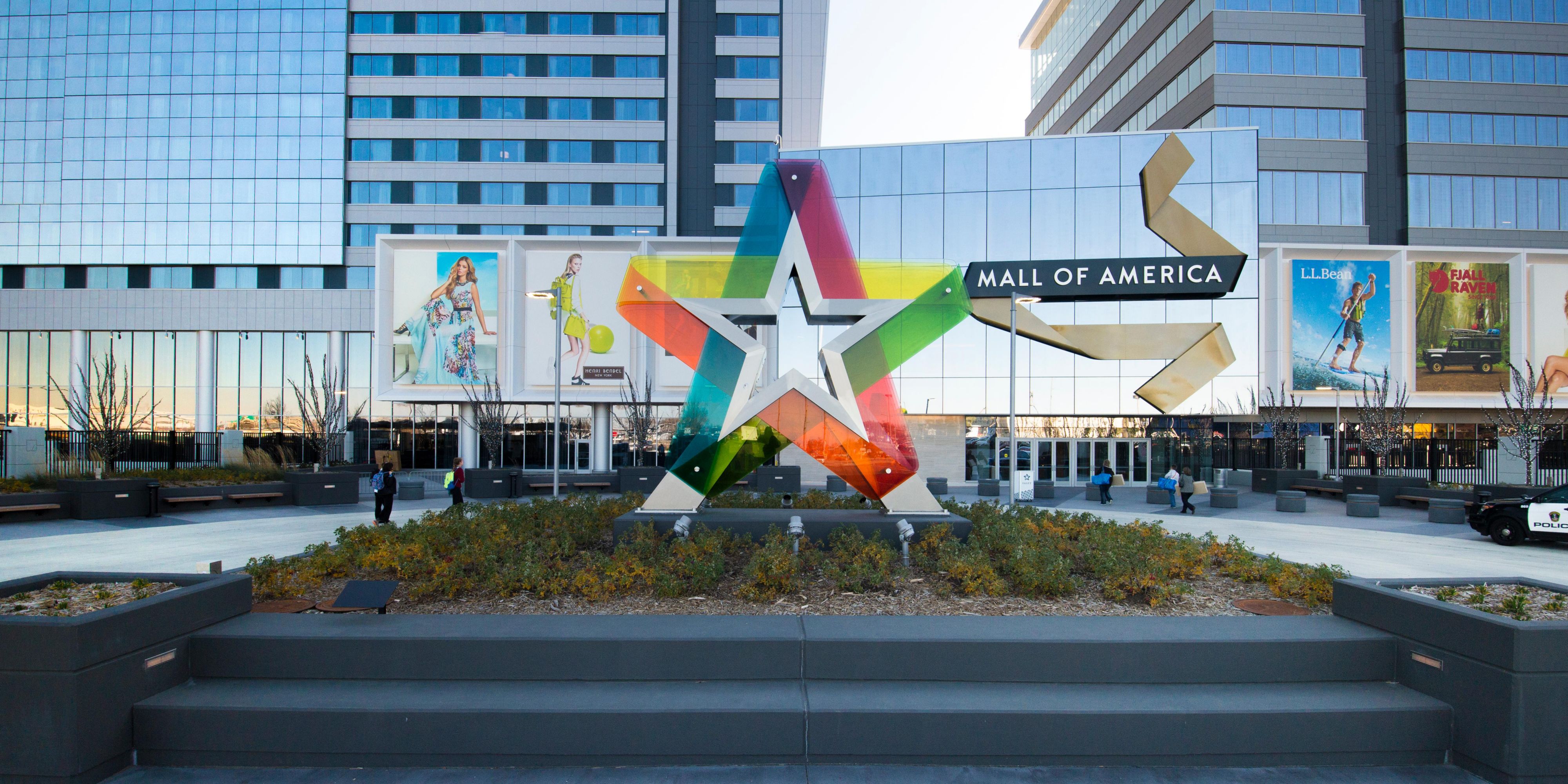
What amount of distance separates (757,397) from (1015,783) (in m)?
7.21

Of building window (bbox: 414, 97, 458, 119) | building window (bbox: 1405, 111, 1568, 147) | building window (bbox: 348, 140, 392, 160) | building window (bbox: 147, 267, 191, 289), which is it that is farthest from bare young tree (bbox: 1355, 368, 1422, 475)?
building window (bbox: 147, 267, 191, 289)

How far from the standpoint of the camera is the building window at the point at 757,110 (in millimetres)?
45625

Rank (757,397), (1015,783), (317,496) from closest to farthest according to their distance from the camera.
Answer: (1015,783) < (757,397) < (317,496)

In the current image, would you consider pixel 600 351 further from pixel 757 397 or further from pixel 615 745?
pixel 615 745

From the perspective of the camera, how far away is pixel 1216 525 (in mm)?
20953

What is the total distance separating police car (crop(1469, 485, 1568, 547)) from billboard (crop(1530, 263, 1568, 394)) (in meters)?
29.5

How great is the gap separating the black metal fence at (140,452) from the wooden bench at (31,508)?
3.38 meters

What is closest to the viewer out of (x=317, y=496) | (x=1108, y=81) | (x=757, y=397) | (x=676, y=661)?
(x=676, y=661)

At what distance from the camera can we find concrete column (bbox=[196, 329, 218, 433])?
45.0 metres

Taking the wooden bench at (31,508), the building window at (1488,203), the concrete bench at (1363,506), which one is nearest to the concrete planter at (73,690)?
the wooden bench at (31,508)

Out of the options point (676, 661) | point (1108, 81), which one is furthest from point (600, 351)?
point (1108, 81)

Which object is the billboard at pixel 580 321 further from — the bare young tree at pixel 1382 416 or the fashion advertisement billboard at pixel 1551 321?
the fashion advertisement billboard at pixel 1551 321

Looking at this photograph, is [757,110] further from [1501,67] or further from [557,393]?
[1501,67]

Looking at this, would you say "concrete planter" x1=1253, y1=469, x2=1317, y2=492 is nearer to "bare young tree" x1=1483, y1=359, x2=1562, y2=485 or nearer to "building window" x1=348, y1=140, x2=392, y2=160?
"bare young tree" x1=1483, y1=359, x2=1562, y2=485
